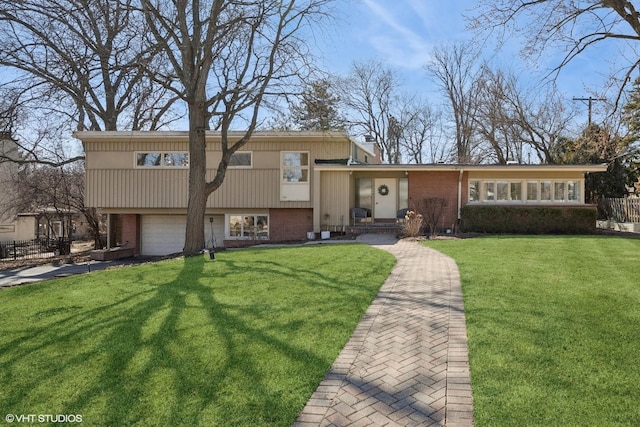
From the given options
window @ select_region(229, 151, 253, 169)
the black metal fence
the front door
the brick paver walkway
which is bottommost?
the black metal fence

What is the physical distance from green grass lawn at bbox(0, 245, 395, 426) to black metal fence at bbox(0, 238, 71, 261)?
62.7ft

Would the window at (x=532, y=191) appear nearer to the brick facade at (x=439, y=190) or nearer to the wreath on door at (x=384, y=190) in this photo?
the brick facade at (x=439, y=190)

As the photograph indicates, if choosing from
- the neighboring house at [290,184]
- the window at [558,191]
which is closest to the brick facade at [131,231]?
the neighboring house at [290,184]

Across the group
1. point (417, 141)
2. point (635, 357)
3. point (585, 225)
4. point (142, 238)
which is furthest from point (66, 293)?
point (417, 141)

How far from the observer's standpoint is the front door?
793 inches

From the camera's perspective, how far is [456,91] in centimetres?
3609

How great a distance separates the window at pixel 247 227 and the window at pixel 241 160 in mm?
2318

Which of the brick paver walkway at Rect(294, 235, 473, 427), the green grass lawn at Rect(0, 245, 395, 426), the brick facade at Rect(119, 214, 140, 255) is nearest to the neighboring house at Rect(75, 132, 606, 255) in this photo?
the brick facade at Rect(119, 214, 140, 255)

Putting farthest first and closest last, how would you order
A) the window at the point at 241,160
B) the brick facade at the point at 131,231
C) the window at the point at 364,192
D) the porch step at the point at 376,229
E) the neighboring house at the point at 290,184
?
the brick facade at the point at 131,231 → the window at the point at 364,192 → the window at the point at 241,160 → the neighboring house at the point at 290,184 → the porch step at the point at 376,229

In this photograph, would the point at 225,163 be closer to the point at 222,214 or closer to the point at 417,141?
the point at 222,214

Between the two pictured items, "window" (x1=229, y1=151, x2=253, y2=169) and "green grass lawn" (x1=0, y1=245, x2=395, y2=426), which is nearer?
"green grass lawn" (x1=0, y1=245, x2=395, y2=426)

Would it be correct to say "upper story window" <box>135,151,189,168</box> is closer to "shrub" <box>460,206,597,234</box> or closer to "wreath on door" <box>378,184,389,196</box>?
"wreath on door" <box>378,184,389,196</box>

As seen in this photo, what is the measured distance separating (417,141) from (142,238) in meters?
27.1

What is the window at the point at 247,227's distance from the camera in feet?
67.3
